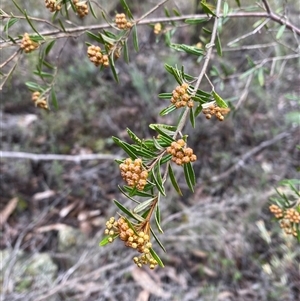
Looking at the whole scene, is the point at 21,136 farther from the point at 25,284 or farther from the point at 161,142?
the point at 161,142

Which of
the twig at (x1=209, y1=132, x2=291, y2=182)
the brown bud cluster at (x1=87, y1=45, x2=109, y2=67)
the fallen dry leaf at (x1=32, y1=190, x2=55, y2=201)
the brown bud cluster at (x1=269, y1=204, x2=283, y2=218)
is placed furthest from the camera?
the fallen dry leaf at (x1=32, y1=190, x2=55, y2=201)

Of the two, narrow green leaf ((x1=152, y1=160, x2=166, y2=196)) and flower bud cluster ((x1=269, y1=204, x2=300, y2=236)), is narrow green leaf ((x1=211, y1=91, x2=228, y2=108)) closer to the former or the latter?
narrow green leaf ((x1=152, y1=160, x2=166, y2=196))

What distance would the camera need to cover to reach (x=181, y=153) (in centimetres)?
51

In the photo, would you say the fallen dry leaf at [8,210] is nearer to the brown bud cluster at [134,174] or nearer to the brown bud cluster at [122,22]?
the brown bud cluster at [122,22]

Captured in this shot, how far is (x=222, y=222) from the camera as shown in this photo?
223 centimetres

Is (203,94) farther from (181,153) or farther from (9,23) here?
(9,23)

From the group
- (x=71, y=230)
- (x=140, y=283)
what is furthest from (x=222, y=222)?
(x=71, y=230)

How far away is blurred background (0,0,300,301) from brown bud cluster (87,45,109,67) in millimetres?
1054

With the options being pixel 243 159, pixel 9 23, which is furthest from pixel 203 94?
pixel 243 159

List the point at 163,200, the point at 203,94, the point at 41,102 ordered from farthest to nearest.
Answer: the point at 163,200 < the point at 41,102 < the point at 203,94

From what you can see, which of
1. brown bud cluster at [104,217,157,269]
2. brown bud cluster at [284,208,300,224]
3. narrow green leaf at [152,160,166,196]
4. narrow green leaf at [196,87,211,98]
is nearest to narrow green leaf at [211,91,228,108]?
narrow green leaf at [196,87,211,98]

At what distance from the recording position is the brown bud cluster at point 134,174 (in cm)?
51

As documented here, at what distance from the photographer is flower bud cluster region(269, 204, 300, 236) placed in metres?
0.79

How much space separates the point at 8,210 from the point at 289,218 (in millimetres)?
2148
